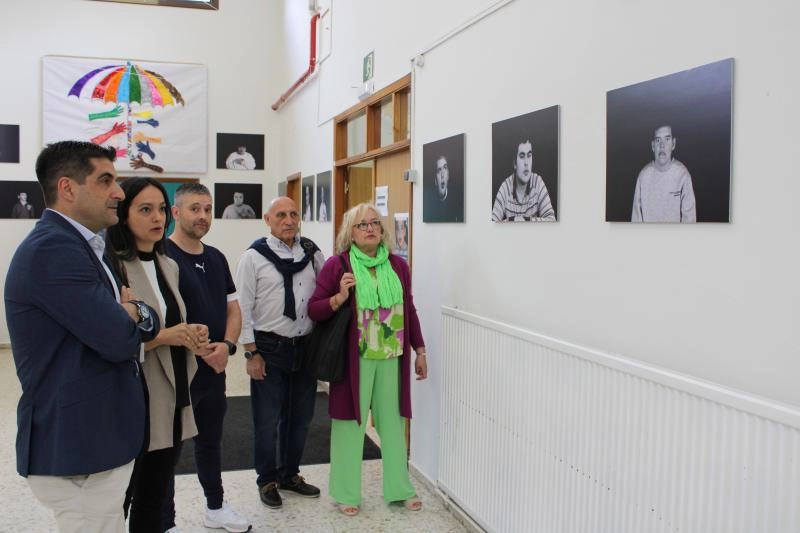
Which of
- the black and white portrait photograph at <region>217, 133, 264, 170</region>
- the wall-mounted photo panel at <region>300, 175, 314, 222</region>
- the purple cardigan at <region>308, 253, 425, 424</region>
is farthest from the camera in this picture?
the black and white portrait photograph at <region>217, 133, 264, 170</region>

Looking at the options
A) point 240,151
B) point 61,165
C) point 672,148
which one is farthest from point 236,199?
point 672,148

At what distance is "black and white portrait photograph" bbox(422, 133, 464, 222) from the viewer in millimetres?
3492

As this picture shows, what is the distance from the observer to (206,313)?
9.37 feet

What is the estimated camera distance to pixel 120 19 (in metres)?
8.52

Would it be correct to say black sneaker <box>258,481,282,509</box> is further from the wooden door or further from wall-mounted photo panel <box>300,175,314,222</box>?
wall-mounted photo panel <box>300,175,314,222</box>

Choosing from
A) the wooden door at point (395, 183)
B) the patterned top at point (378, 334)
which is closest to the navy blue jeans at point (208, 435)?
the patterned top at point (378, 334)

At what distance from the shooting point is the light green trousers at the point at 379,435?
3.42 metres

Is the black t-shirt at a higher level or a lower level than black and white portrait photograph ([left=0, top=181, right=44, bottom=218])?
lower

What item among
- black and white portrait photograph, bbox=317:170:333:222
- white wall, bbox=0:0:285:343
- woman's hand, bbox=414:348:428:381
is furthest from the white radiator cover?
white wall, bbox=0:0:285:343

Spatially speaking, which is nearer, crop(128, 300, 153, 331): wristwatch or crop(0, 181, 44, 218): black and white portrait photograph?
crop(128, 300, 153, 331): wristwatch

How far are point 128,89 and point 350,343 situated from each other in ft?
21.5

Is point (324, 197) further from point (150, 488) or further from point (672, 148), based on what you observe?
point (672, 148)

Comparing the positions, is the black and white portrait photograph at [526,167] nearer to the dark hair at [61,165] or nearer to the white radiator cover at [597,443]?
the white radiator cover at [597,443]

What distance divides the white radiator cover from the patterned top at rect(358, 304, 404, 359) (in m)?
0.28
